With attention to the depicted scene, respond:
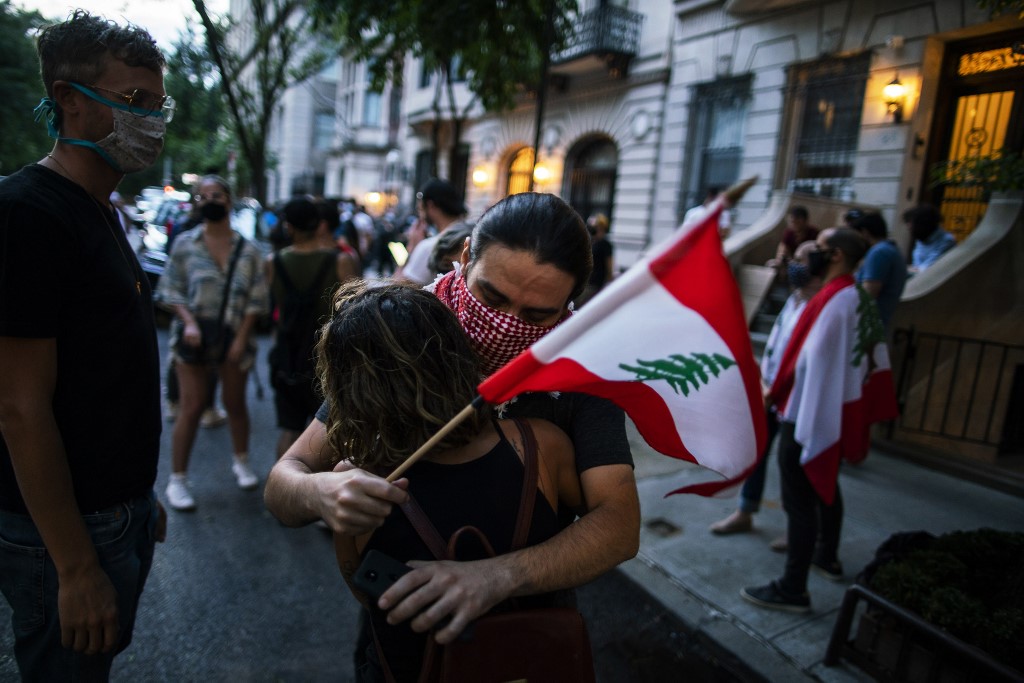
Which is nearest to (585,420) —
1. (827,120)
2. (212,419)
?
(212,419)

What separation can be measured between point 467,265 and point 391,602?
86cm

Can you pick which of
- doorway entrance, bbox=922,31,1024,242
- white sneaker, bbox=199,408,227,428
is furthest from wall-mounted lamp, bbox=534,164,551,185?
white sneaker, bbox=199,408,227,428

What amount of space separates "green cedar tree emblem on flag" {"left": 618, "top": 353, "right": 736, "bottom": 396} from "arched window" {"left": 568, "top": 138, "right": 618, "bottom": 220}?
15.0m

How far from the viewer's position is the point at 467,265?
1.63 m

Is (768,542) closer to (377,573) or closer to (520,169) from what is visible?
(377,573)

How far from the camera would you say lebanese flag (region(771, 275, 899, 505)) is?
10.5 feet

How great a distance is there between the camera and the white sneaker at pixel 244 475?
435 cm

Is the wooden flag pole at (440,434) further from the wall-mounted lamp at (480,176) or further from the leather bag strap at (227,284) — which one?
the wall-mounted lamp at (480,176)

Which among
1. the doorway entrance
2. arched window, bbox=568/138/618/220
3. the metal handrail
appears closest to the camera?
the metal handrail

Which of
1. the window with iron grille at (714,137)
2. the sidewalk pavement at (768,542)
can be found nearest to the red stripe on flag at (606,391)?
the sidewalk pavement at (768,542)

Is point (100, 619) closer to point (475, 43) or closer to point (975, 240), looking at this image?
point (475, 43)

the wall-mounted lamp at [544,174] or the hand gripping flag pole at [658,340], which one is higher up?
the wall-mounted lamp at [544,174]

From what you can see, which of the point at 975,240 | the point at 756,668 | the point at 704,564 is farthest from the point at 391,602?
the point at 975,240

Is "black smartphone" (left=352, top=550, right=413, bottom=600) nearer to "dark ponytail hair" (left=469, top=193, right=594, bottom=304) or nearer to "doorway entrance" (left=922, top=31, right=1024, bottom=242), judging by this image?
"dark ponytail hair" (left=469, top=193, right=594, bottom=304)
